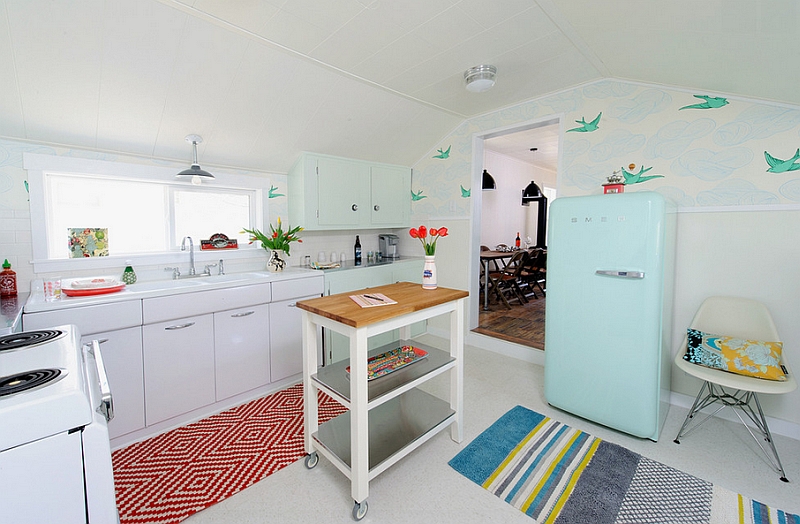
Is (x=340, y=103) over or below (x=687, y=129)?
over

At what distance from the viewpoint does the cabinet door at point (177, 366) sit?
212 centimetres

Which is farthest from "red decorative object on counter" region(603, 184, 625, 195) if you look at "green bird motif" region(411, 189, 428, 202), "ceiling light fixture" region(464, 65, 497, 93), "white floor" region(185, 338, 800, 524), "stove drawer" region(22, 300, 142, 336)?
"stove drawer" region(22, 300, 142, 336)

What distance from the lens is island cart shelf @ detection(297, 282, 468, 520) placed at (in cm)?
155

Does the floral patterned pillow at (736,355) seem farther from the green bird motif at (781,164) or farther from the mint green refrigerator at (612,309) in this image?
the green bird motif at (781,164)

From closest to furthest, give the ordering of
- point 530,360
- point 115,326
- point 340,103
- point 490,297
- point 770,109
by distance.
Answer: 1. point 115,326
2. point 770,109
3. point 340,103
4. point 530,360
5. point 490,297

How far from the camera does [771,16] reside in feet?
4.73

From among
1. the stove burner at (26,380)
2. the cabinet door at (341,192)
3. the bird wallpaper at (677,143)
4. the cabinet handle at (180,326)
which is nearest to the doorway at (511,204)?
the bird wallpaper at (677,143)

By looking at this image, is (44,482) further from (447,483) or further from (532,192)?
(532,192)

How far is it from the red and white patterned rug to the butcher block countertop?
955mm

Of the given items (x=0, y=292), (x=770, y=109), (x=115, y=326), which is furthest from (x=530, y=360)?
(x=0, y=292)

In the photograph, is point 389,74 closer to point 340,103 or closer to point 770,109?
point 340,103

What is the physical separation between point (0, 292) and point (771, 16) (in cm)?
412

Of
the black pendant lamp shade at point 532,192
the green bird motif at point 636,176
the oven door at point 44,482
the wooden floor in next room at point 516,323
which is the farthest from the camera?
the black pendant lamp shade at point 532,192

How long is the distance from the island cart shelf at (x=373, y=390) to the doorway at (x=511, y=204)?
1682 mm
